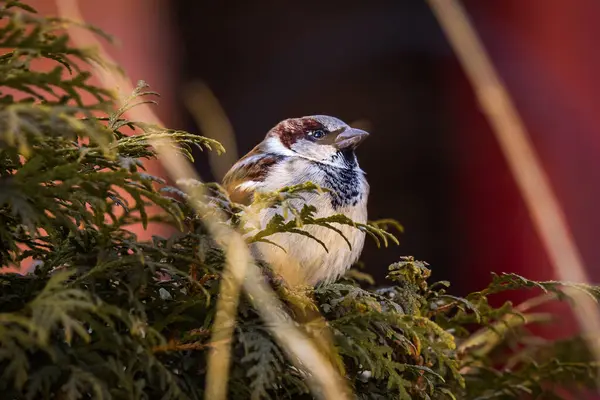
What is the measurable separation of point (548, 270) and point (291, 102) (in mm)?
1221

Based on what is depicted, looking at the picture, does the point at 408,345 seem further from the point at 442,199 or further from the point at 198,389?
the point at 442,199

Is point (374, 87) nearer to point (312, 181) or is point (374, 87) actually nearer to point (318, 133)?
point (318, 133)

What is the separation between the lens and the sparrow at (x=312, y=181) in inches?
46.1

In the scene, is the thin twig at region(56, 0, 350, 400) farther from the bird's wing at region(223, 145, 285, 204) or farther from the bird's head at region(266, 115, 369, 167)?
the bird's head at region(266, 115, 369, 167)

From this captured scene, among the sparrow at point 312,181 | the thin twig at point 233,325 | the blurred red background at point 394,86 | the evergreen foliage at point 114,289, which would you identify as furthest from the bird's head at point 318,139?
the blurred red background at point 394,86

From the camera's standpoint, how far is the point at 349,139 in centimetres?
146

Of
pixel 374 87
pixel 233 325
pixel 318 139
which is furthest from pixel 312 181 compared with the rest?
pixel 374 87

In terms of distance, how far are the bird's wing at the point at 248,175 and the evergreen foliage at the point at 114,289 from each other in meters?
0.46

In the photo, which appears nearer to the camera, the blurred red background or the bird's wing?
the bird's wing

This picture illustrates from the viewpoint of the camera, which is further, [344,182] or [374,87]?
[374,87]

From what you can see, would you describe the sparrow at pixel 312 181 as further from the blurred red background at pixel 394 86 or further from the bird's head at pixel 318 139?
the blurred red background at pixel 394 86

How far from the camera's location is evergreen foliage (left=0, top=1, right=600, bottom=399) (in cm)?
58

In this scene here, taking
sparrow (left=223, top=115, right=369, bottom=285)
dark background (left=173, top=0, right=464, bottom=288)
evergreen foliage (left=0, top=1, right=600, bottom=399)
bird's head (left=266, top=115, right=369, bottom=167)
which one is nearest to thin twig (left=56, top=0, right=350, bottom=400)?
evergreen foliage (left=0, top=1, right=600, bottom=399)

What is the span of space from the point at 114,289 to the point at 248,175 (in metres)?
0.74
